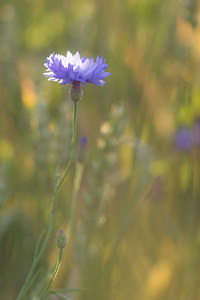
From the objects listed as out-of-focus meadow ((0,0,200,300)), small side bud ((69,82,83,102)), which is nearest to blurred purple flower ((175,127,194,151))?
out-of-focus meadow ((0,0,200,300))

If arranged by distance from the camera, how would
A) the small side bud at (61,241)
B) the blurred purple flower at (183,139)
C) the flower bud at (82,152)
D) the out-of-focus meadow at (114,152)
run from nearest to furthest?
1. the small side bud at (61,241)
2. the flower bud at (82,152)
3. the out-of-focus meadow at (114,152)
4. the blurred purple flower at (183,139)

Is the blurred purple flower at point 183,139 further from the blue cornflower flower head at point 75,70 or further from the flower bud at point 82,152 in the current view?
the blue cornflower flower head at point 75,70

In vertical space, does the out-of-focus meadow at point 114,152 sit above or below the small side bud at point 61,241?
above

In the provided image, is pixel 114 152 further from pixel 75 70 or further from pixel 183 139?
pixel 183 139

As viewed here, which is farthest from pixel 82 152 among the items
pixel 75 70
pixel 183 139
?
pixel 183 139

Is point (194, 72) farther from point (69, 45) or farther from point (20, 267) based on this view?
point (20, 267)

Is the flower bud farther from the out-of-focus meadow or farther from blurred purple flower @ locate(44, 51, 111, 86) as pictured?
blurred purple flower @ locate(44, 51, 111, 86)

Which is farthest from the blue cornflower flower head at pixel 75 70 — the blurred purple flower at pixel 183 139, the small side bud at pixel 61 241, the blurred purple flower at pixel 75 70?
the blurred purple flower at pixel 183 139

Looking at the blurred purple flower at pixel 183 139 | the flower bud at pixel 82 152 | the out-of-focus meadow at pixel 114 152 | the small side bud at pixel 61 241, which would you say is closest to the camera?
the small side bud at pixel 61 241
